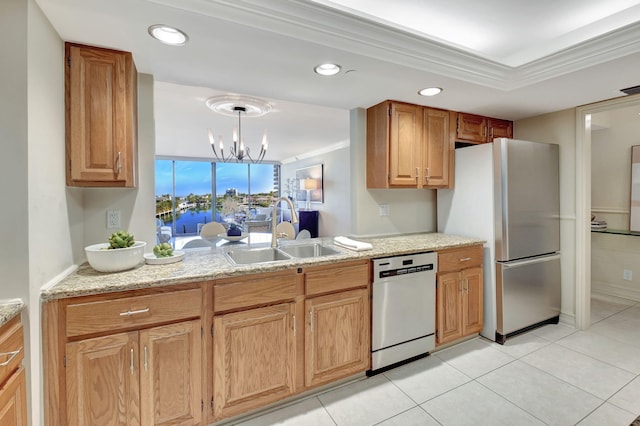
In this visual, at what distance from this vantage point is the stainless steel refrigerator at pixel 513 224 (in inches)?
99.1

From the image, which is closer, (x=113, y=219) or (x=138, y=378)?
(x=138, y=378)

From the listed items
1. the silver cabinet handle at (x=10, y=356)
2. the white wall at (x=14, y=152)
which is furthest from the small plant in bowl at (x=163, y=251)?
the silver cabinet handle at (x=10, y=356)

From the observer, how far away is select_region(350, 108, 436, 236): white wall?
2766 millimetres

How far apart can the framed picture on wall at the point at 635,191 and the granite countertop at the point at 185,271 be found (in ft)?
8.70

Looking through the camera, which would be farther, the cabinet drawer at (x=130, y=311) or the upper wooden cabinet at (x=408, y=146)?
the upper wooden cabinet at (x=408, y=146)

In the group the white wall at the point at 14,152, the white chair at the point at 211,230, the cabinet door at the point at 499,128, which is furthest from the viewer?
the white chair at the point at 211,230

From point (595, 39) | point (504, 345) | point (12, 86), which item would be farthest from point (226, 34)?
point (504, 345)

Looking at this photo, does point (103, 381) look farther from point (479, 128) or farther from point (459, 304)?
point (479, 128)

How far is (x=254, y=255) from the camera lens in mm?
2242

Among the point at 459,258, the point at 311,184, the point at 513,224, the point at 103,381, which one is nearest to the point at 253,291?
the point at 103,381

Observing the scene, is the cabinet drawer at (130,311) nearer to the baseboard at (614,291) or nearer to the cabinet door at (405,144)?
the cabinet door at (405,144)

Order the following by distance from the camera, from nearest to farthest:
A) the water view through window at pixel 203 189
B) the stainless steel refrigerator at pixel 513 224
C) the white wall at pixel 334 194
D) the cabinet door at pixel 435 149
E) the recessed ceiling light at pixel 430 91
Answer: the recessed ceiling light at pixel 430 91
the stainless steel refrigerator at pixel 513 224
the cabinet door at pixel 435 149
the white wall at pixel 334 194
the water view through window at pixel 203 189

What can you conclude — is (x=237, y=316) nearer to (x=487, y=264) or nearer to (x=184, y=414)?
(x=184, y=414)

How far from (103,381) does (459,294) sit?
8.07 ft
